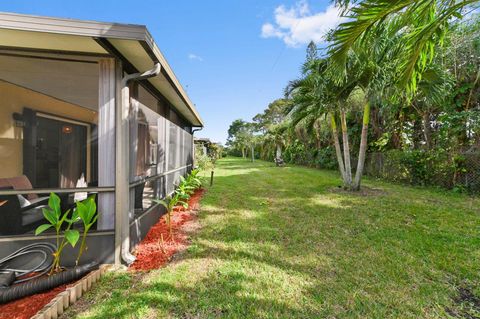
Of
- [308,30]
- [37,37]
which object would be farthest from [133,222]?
[308,30]

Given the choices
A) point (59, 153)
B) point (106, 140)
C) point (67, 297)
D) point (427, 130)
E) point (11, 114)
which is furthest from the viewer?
point (427, 130)

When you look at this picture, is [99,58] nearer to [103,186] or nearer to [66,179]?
[103,186]

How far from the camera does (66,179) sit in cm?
369

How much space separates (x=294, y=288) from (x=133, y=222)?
7.97 ft

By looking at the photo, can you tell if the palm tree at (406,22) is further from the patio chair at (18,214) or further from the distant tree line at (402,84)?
the patio chair at (18,214)

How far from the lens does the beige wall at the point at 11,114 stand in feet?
11.8

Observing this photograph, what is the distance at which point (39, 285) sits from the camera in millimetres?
2297

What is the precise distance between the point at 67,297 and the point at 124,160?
156cm

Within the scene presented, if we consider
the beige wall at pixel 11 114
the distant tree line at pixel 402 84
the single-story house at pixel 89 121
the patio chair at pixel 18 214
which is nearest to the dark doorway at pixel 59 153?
the single-story house at pixel 89 121

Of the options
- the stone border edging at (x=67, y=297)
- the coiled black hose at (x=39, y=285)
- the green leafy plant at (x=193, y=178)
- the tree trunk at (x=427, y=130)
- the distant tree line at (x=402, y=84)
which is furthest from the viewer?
the tree trunk at (x=427, y=130)

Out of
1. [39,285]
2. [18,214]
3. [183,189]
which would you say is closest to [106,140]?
[18,214]

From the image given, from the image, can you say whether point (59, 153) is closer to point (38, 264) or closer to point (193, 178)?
point (38, 264)

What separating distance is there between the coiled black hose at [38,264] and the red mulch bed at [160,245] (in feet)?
3.17

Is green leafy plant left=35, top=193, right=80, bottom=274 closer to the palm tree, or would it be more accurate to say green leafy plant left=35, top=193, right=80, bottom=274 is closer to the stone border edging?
the stone border edging
